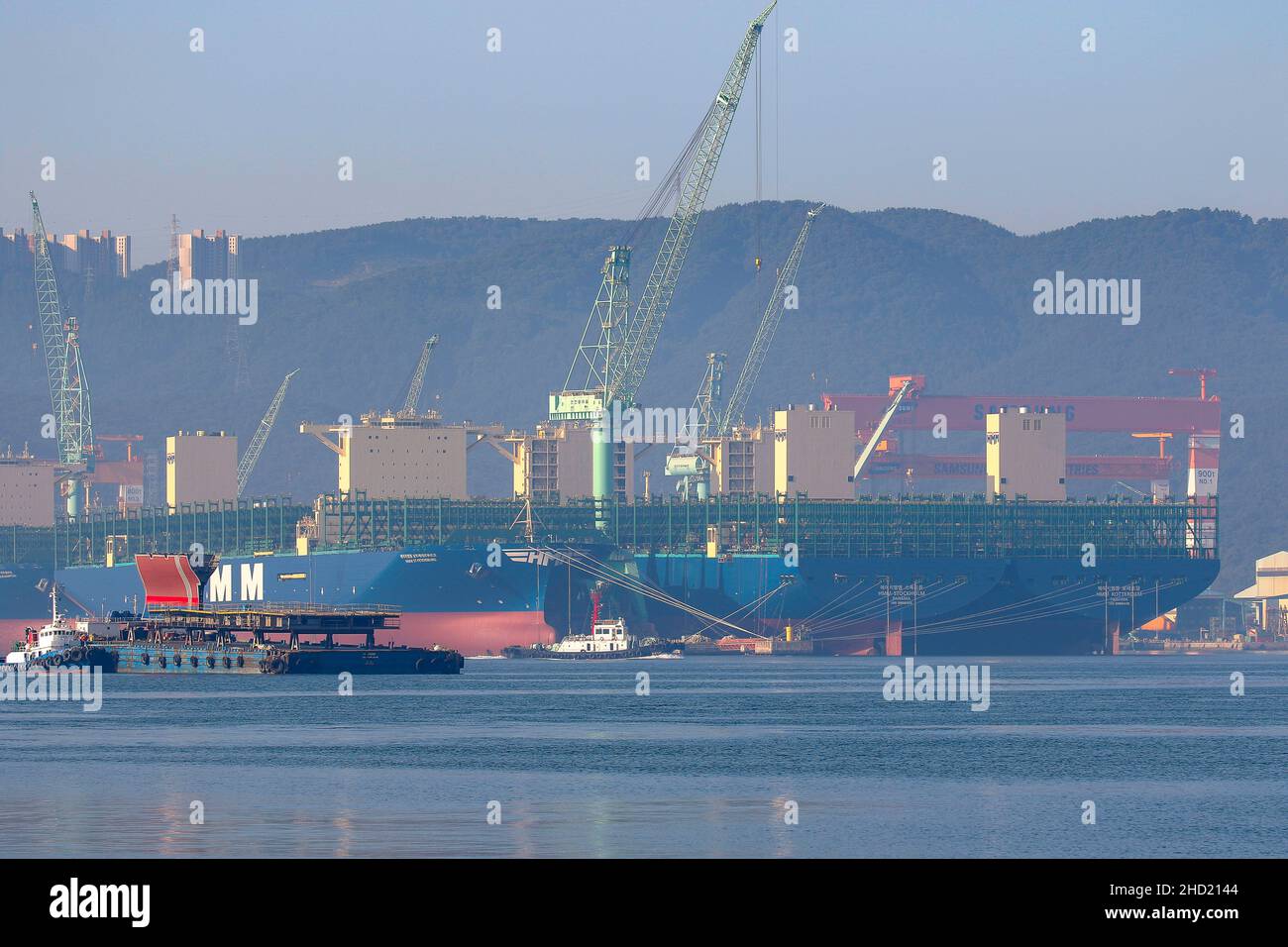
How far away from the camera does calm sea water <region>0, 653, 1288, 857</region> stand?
185 ft

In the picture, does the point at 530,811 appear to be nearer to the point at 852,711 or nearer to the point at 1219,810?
the point at 1219,810

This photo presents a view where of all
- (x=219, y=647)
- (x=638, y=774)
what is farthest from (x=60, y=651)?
(x=638, y=774)

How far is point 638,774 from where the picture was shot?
7569 centimetres

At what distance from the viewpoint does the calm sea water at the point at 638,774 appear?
5650 centimetres
